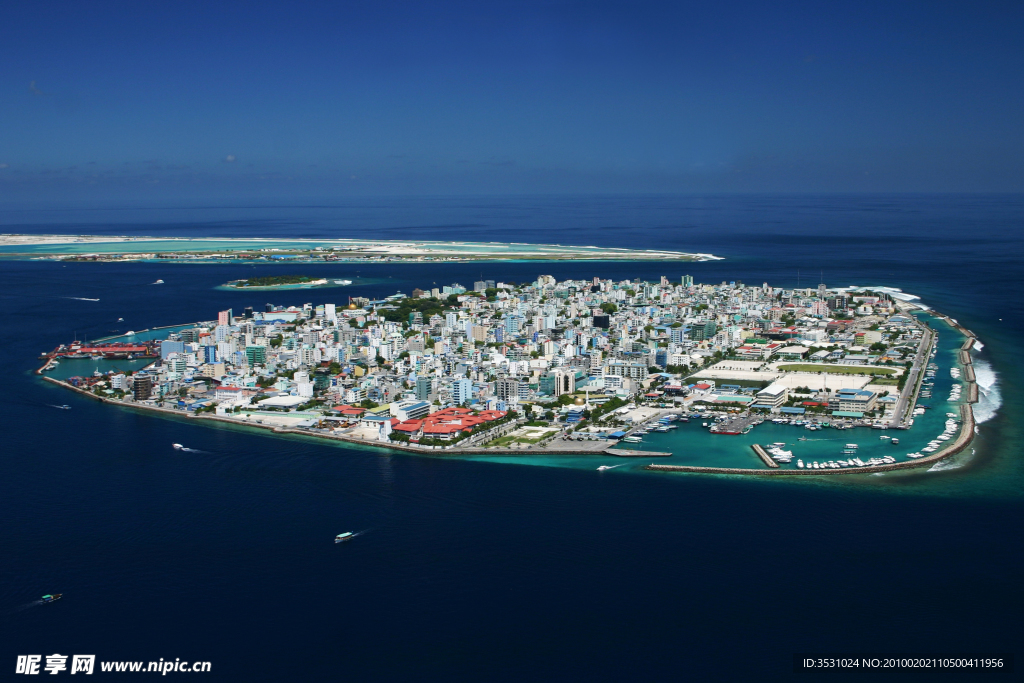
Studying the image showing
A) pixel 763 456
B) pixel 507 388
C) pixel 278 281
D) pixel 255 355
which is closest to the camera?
pixel 763 456

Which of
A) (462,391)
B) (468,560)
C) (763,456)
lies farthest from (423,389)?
(468,560)

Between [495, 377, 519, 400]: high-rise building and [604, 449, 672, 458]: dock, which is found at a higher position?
[495, 377, 519, 400]: high-rise building

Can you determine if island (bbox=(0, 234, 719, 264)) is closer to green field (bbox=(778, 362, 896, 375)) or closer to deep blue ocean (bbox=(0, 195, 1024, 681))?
green field (bbox=(778, 362, 896, 375))

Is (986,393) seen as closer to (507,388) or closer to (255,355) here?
(507,388)

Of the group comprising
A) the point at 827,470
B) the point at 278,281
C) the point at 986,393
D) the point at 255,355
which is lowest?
the point at 827,470

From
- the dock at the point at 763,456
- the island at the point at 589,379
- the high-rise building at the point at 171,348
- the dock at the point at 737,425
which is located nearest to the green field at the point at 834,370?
the island at the point at 589,379

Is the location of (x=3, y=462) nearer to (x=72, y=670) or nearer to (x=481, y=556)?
(x=72, y=670)

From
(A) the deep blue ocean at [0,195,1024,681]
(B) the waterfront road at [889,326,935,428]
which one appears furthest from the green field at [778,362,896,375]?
(A) the deep blue ocean at [0,195,1024,681]

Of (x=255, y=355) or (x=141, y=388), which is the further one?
(x=255, y=355)
